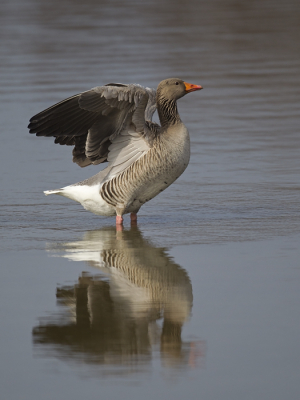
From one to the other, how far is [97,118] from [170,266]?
2.21 metres

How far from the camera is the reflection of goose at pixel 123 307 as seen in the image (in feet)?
16.0

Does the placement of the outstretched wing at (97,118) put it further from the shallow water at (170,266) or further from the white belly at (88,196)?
the shallow water at (170,266)

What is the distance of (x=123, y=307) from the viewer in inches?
219

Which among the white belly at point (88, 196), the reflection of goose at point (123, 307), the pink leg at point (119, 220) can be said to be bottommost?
the reflection of goose at point (123, 307)

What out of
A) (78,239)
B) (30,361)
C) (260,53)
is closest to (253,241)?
(78,239)

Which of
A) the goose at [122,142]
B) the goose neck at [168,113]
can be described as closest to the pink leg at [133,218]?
the goose at [122,142]

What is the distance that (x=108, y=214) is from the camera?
8.69 metres

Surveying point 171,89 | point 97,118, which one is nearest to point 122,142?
point 97,118

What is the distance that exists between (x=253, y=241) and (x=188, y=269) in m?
0.99

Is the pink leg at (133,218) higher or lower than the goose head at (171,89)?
lower

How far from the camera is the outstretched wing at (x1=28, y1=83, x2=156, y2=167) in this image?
766 cm

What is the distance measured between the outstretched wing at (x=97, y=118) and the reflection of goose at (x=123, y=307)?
1434 millimetres

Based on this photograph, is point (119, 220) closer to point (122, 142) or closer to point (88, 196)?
point (88, 196)

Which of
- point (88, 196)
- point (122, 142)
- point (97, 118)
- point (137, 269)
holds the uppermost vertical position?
point (97, 118)
